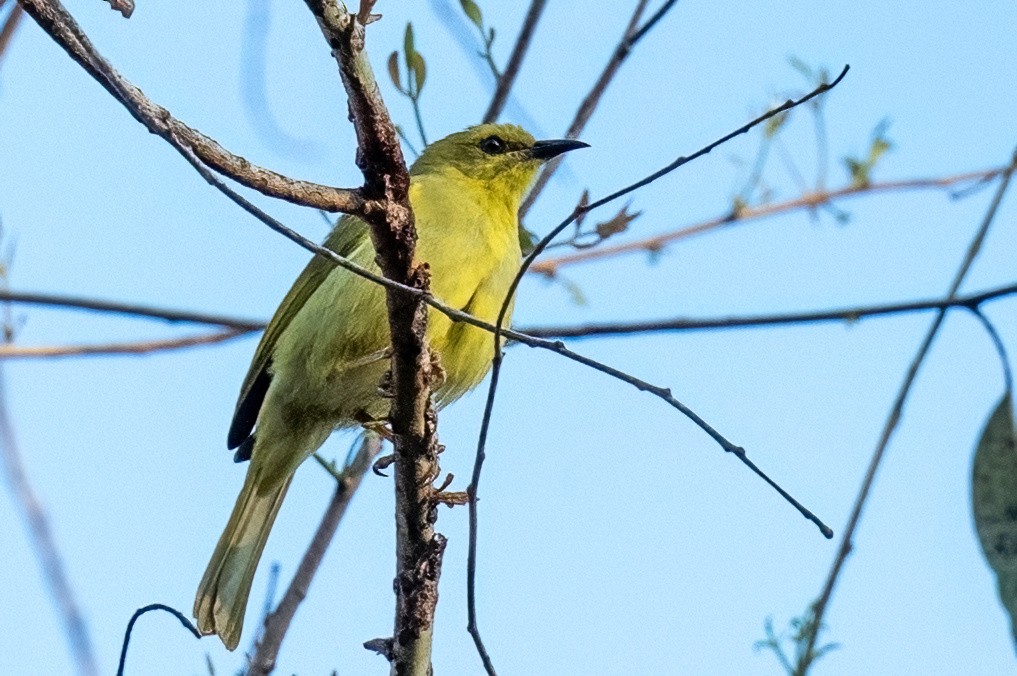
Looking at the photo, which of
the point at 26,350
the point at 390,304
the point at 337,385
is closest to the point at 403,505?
the point at 390,304

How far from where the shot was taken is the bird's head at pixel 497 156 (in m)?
5.65

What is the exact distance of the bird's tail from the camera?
5172 mm

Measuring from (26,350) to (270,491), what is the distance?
114 cm

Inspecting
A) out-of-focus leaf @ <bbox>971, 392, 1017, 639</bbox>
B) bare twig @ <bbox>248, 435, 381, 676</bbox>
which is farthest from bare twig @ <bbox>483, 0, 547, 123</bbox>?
out-of-focus leaf @ <bbox>971, 392, 1017, 639</bbox>

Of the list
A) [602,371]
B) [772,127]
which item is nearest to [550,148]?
[772,127]

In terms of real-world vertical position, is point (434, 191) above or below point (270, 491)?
above

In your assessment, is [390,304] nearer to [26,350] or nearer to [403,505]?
[403,505]

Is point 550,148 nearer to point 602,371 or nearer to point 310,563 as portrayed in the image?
point 310,563

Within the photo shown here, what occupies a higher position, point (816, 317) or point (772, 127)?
point (772, 127)

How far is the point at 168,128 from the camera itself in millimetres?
2559

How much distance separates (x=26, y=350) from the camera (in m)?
4.73

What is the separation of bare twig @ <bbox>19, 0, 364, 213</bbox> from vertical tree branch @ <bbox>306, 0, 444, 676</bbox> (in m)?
0.13

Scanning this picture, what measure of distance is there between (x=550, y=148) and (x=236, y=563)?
7.18 feet

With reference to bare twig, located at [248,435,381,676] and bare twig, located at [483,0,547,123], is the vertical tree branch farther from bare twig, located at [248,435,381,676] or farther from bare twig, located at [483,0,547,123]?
bare twig, located at [483,0,547,123]
